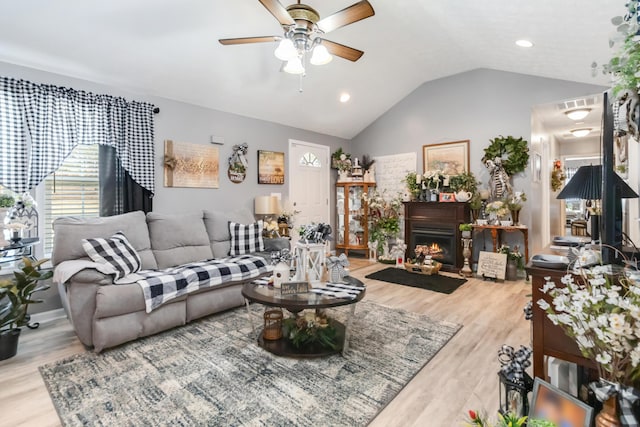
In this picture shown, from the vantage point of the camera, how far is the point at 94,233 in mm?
2955

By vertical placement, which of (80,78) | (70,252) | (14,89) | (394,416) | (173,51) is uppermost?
(173,51)

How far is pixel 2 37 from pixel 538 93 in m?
5.98

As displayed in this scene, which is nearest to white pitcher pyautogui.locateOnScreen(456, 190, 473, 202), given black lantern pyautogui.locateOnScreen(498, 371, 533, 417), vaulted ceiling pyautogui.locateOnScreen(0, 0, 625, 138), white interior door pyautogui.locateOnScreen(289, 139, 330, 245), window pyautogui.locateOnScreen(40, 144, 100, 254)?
vaulted ceiling pyautogui.locateOnScreen(0, 0, 625, 138)

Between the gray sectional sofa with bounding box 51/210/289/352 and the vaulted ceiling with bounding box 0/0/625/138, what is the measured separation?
156 cm

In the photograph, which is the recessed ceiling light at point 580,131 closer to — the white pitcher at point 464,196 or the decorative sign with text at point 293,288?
the white pitcher at point 464,196

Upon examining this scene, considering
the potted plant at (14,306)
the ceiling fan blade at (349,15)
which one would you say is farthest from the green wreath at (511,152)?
the potted plant at (14,306)

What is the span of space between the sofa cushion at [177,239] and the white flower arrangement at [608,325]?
3.35 metres

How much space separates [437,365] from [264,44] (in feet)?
11.8

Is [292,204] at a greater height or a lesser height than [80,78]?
lesser

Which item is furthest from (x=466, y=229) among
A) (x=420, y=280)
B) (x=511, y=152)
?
(x=511, y=152)

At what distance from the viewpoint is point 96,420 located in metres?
1.72

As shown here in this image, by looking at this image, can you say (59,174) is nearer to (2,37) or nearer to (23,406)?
(2,37)

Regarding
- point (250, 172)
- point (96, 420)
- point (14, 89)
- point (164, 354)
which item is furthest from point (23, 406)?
point (250, 172)

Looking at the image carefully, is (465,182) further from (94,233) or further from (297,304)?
(94,233)
